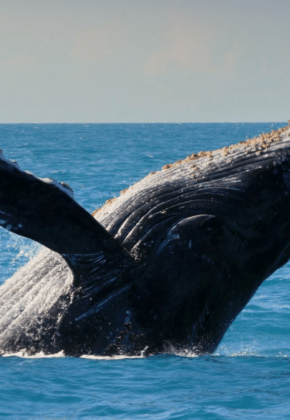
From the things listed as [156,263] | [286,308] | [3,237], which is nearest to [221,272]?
[156,263]

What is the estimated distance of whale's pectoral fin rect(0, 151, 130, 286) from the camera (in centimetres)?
495

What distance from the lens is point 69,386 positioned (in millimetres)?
5738

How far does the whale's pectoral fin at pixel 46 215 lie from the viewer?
16.2 feet

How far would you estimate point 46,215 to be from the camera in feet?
16.8

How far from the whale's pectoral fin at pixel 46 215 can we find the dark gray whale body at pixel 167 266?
0.18 m

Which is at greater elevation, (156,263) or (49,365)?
(156,263)

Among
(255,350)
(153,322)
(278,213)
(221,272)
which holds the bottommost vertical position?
(255,350)

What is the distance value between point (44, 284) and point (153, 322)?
3.41 feet

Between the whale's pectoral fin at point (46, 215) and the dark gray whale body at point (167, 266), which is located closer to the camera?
the whale's pectoral fin at point (46, 215)

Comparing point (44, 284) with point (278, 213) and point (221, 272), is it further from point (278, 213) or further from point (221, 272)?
point (278, 213)

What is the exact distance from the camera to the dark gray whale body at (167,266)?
5758 millimetres

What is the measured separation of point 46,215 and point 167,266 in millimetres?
1263

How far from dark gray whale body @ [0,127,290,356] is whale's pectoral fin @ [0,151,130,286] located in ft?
0.58

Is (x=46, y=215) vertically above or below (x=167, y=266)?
above
